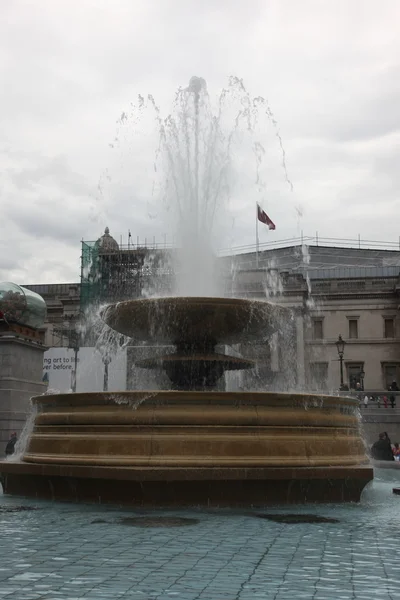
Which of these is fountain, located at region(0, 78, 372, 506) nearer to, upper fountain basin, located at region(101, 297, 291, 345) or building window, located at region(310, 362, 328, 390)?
upper fountain basin, located at region(101, 297, 291, 345)

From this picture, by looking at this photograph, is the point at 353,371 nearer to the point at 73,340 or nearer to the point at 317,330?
the point at 317,330

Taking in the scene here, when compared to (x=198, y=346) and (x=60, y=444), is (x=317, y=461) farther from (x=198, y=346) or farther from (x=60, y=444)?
(x=198, y=346)

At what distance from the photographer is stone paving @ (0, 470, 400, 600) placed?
12.2 ft

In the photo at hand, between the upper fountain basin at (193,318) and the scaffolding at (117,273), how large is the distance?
36051mm

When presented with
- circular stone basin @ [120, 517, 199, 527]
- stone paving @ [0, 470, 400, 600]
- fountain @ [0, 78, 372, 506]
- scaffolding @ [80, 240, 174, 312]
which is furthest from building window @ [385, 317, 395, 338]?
circular stone basin @ [120, 517, 199, 527]

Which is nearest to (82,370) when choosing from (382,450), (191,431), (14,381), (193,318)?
(14,381)

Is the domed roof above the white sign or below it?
above

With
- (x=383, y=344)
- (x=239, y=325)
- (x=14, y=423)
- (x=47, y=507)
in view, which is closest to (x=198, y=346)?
(x=239, y=325)

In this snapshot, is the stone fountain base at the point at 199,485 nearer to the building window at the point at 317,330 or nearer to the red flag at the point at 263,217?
the red flag at the point at 263,217

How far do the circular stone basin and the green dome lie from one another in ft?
48.5

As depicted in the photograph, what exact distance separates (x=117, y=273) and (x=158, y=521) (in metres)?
43.6

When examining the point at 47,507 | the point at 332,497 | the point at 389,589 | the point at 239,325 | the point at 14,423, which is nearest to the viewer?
the point at 389,589

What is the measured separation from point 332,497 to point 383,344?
5216 cm

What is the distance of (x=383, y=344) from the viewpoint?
58.2m
